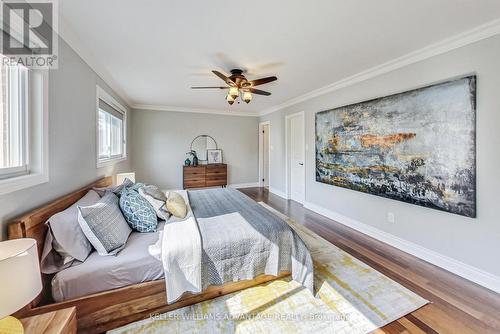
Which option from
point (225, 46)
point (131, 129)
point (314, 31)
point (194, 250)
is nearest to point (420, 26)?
point (314, 31)

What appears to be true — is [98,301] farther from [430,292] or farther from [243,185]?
[243,185]

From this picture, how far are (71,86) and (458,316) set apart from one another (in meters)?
3.89

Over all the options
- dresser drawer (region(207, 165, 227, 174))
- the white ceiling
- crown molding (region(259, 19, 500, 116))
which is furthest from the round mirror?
crown molding (region(259, 19, 500, 116))

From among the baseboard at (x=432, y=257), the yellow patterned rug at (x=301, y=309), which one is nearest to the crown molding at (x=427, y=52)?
the baseboard at (x=432, y=257)

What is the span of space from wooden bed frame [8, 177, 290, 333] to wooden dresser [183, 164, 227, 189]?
12.2 ft

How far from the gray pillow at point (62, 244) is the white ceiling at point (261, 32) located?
65.4 inches

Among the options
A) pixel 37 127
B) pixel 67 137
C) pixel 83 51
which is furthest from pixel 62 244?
pixel 83 51

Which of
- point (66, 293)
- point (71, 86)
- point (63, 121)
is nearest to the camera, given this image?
point (66, 293)

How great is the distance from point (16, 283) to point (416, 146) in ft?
10.9

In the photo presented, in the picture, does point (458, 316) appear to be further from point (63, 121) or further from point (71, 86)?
point (71, 86)

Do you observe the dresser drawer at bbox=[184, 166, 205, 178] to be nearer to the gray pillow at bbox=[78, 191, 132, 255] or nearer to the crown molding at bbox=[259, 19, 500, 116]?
the crown molding at bbox=[259, 19, 500, 116]

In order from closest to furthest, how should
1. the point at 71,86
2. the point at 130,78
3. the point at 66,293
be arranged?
the point at 66,293 < the point at 71,86 < the point at 130,78

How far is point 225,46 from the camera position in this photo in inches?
90.6

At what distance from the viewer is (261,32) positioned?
79.8 inches
